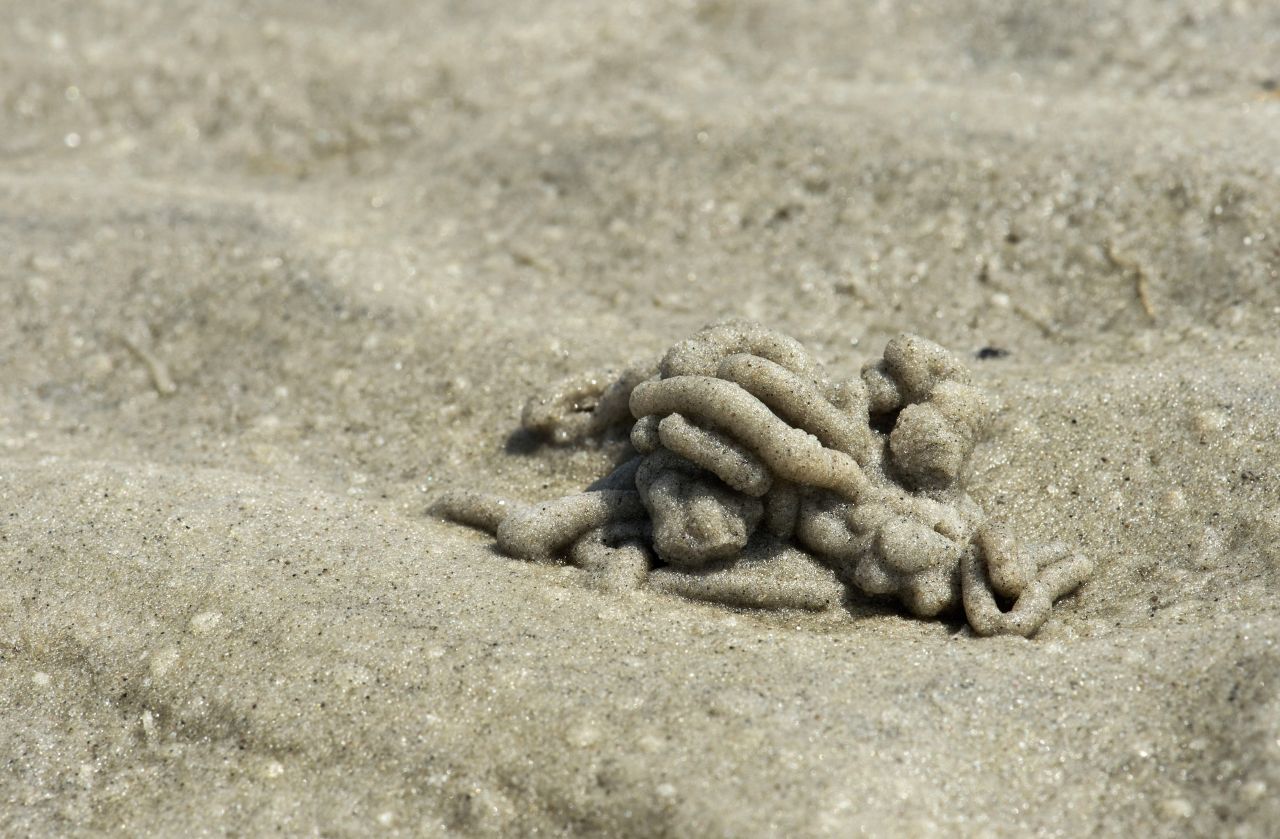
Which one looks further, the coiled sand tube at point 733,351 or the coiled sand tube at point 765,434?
the coiled sand tube at point 733,351

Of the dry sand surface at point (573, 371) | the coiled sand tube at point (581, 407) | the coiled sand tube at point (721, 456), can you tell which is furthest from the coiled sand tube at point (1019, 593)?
the coiled sand tube at point (581, 407)

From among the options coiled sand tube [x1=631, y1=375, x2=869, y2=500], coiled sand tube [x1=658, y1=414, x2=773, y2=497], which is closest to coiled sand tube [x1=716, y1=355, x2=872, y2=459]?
coiled sand tube [x1=631, y1=375, x2=869, y2=500]

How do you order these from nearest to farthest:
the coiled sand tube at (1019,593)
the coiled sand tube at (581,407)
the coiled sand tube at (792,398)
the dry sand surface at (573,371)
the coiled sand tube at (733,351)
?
the dry sand surface at (573,371), the coiled sand tube at (1019,593), the coiled sand tube at (792,398), the coiled sand tube at (733,351), the coiled sand tube at (581,407)

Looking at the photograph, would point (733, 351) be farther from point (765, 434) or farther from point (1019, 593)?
point (1019, 593)

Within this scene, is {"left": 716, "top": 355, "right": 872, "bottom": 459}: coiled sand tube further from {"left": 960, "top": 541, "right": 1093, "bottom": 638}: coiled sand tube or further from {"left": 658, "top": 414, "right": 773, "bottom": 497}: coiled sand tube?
{"left": 960, "top": 541, "right": 1093, "bottom": 638}: coiled sand tube

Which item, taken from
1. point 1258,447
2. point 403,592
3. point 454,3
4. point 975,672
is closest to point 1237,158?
point 1258,447

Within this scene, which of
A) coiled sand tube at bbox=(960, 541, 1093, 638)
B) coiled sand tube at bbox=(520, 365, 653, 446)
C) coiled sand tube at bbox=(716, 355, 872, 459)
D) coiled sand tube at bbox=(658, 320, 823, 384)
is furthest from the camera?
coiled sand tube at bbox=(520, 365, 653, 446)

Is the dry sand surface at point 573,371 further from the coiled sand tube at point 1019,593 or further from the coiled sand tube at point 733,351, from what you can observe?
the coiled sand tube at point 733,351

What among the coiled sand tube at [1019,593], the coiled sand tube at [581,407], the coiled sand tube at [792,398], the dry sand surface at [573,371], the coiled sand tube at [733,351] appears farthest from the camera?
the coiled sand tube at [581,407]
